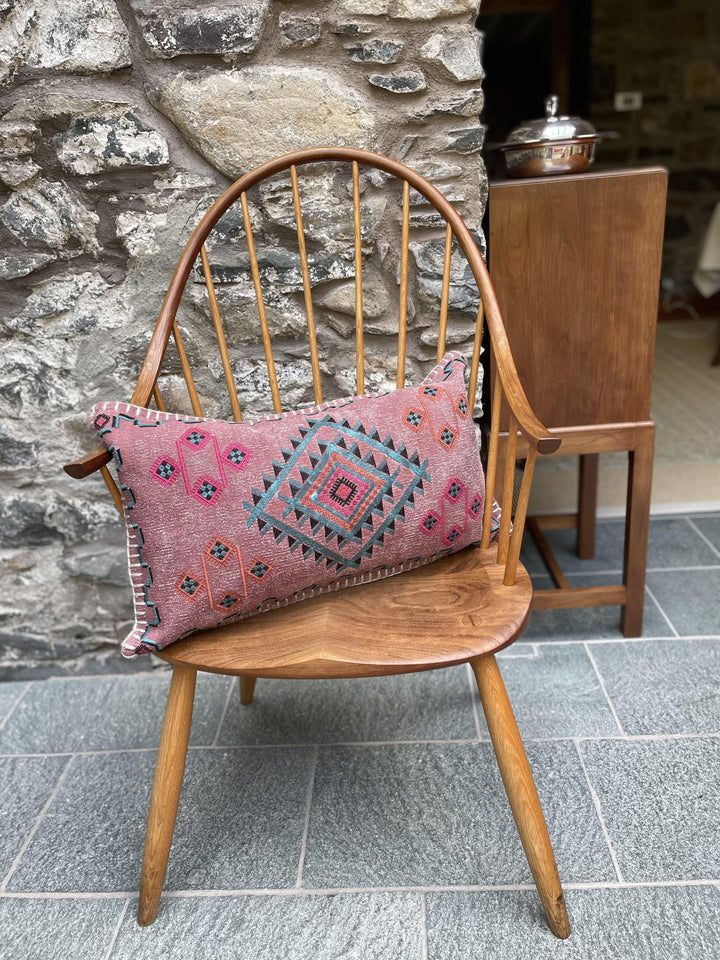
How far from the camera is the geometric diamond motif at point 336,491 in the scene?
3.34 ft

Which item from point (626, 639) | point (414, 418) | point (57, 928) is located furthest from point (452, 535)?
point (57, 928)

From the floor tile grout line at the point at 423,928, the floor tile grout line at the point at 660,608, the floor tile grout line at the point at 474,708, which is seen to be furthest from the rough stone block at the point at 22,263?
the floor tile grout line at the point at 660,608

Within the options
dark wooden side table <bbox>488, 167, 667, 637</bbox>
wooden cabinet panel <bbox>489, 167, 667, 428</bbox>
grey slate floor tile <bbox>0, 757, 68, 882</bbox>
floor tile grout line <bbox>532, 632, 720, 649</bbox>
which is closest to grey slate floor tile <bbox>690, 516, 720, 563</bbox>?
floor tile grout line <bbox>532, 632, 720, 649</bbox>

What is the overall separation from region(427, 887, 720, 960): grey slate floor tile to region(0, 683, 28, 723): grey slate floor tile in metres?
0.99

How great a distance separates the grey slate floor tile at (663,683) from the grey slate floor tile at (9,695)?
125 centimetres

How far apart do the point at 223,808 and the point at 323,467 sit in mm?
663

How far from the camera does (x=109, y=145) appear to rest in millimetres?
1296

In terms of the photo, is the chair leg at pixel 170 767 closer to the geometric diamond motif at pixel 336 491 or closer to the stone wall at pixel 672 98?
the geometric diamond motif at pixel 336 491

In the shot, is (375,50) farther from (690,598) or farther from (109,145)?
(690,598)

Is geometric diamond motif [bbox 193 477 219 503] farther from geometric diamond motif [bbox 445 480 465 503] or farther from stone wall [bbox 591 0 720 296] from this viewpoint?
stone wall [bbox 591 0 720 296]

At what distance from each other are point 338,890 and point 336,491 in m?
0.61

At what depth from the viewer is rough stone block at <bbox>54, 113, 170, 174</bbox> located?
4.23 ft

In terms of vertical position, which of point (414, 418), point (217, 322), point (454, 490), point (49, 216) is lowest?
point (454, 490)

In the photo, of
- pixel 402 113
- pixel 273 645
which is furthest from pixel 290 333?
pixel 273 645
